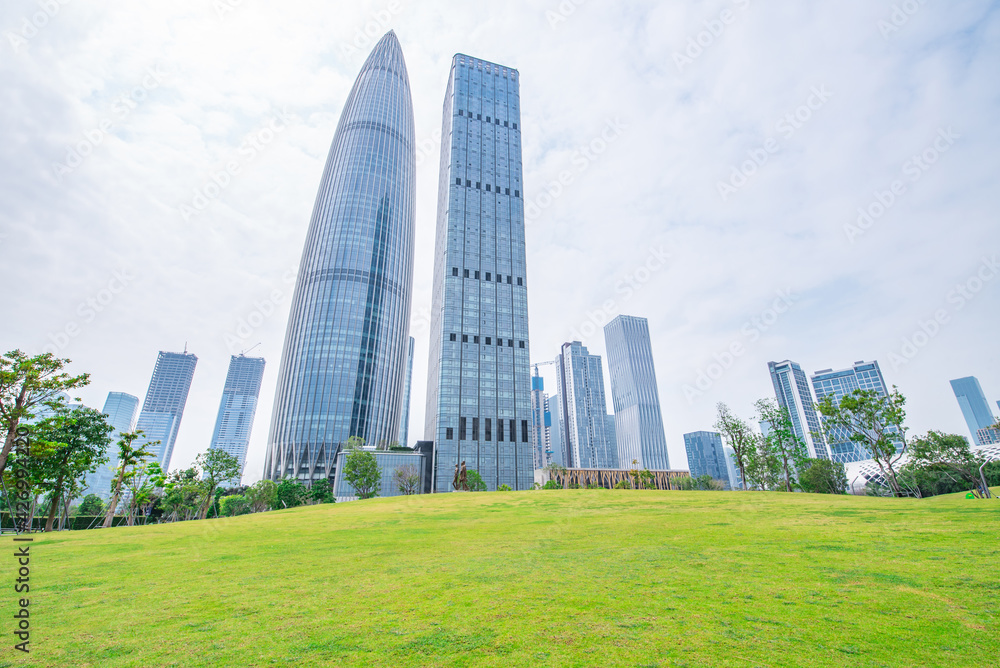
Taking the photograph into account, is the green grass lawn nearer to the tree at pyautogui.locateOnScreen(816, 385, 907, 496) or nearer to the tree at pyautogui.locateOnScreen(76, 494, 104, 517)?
the tree at pyautogui.locateOnScreen(816, 385, 907, 496)

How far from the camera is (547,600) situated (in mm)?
9180

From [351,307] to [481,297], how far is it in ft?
199

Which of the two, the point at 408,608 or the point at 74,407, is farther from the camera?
the point at 74,407

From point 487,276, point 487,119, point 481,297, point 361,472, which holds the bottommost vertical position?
point 361,472

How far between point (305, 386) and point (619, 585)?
528 feet

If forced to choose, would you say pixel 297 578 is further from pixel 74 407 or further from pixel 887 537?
pixel 74 407

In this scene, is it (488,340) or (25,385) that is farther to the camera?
(488,340)

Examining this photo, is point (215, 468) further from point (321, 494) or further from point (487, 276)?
point (487, 276)

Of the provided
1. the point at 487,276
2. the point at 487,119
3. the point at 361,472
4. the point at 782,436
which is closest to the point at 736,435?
the point at 782,436

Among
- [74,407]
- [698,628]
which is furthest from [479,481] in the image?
[698,628]

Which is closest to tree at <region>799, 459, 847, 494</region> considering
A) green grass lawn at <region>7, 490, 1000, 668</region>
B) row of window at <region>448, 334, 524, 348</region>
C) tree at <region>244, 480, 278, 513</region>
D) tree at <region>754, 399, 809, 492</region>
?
tree at <region>754, 399, 809, 492</region>

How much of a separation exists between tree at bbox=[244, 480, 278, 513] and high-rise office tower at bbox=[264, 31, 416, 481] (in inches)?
2541

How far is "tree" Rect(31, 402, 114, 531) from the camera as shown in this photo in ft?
127

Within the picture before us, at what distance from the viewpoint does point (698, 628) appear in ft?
24.5
